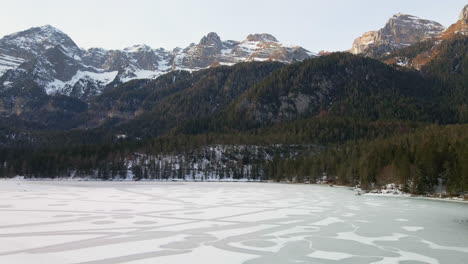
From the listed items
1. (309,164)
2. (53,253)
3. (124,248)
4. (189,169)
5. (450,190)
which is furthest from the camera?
(189,169)

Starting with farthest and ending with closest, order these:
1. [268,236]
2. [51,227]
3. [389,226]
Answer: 1. [389,226]
2. [51,227]
3. [268,236]

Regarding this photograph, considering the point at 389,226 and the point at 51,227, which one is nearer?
the point at 51,227

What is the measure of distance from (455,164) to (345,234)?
4648 cm

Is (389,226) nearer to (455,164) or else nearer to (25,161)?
(455,164)

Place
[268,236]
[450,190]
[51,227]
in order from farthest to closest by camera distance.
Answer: [450,190], [51,227], [268,236]

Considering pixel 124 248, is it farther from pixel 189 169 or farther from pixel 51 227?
pixel 189 169

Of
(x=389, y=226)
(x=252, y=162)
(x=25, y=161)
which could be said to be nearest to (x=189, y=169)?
(x=252, y=162)

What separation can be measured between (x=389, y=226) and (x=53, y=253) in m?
19.0

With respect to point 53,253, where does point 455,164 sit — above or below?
above

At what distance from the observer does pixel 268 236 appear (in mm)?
19797

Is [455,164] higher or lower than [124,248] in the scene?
higher

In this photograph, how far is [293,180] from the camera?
432ft

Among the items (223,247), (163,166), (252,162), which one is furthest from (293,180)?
(223,247)

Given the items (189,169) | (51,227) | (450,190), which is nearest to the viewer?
(51,227)
